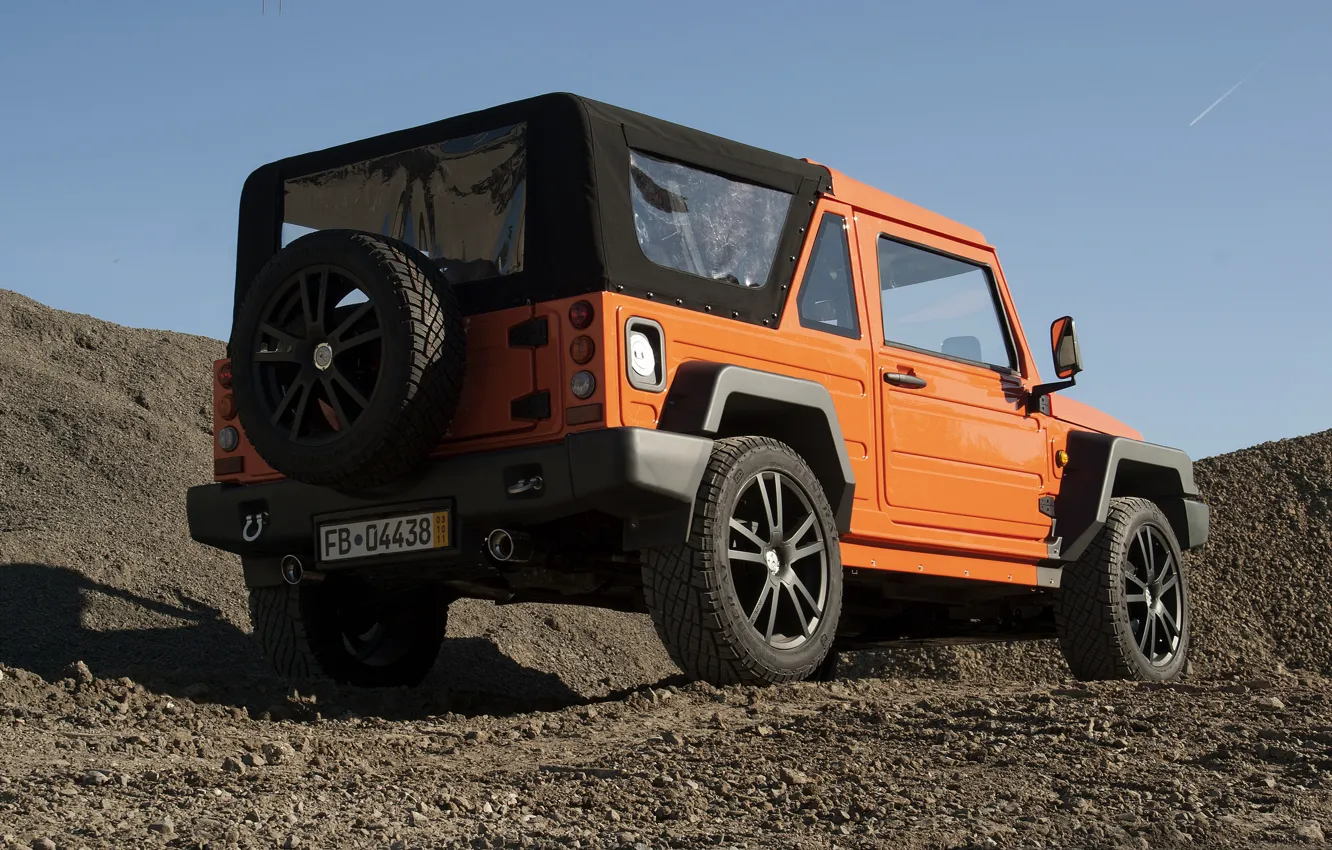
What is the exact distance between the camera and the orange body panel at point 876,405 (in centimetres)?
525

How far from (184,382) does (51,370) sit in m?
1.08

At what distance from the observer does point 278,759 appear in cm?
423

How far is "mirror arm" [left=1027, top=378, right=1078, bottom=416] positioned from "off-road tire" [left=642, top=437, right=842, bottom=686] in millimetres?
2408

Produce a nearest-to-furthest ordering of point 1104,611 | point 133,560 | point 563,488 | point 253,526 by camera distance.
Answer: point 563,488 < point 253,526 < point 1104,611 < point 133,560

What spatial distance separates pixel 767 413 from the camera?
5.89m

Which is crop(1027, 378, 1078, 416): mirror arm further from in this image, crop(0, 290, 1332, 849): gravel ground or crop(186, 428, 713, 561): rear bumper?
crop(186, 428, 713, 561): rear bumper

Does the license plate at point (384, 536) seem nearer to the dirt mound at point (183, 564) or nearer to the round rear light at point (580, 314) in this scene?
the dirt mound at point (183, 564)

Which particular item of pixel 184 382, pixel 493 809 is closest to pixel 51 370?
pixel 184 382

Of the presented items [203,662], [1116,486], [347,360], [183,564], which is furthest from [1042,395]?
[183,564]

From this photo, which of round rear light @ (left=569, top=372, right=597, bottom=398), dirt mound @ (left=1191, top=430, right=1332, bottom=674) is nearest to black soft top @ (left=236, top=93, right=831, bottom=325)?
round rear light @ (left=569, top=372, right=597, bottom=398)

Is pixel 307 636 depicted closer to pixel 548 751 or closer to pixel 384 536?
pixel 384 536

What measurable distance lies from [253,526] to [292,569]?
236mm

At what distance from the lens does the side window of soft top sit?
240 inches

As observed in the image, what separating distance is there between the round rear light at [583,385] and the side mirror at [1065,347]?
321cm
